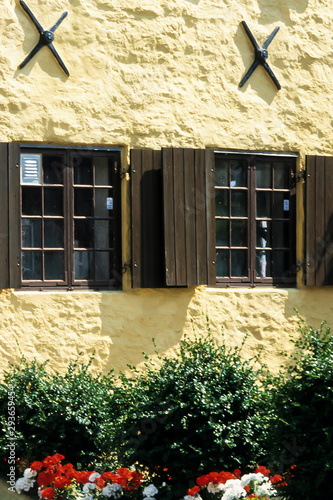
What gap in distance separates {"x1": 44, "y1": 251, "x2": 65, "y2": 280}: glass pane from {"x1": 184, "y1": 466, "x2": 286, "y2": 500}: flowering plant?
250 centimetres

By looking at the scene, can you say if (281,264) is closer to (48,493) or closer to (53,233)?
(53,233)

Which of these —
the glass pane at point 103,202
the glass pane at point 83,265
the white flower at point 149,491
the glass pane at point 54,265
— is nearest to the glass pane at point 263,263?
the glass pane at point 103,202

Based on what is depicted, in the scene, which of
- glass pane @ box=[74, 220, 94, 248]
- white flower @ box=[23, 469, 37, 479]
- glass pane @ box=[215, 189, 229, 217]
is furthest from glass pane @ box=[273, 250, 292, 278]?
white flower @ box=[23, 469, 37, 479]

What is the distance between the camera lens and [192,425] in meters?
4.68

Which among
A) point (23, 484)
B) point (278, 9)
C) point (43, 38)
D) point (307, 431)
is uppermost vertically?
point (278, 9)

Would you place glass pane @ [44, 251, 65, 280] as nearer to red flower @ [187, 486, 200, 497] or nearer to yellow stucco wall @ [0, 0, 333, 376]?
yellow stucco wall @ [0, 0, 333, 376]

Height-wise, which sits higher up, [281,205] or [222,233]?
[281,205]

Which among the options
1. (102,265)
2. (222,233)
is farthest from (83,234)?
(222,233)

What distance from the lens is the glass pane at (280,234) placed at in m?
7.10

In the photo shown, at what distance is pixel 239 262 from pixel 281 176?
94 cm

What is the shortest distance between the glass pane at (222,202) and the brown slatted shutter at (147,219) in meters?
0.64

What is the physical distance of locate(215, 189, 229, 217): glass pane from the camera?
6.93 metres

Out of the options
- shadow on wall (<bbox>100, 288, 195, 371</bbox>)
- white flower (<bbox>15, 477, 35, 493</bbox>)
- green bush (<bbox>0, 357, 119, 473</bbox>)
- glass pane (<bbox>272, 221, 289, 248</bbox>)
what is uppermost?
glass pane (<bbox>272, 221, 289, 248</bbox>)

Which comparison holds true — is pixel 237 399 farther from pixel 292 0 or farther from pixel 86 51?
pixel 292 0
